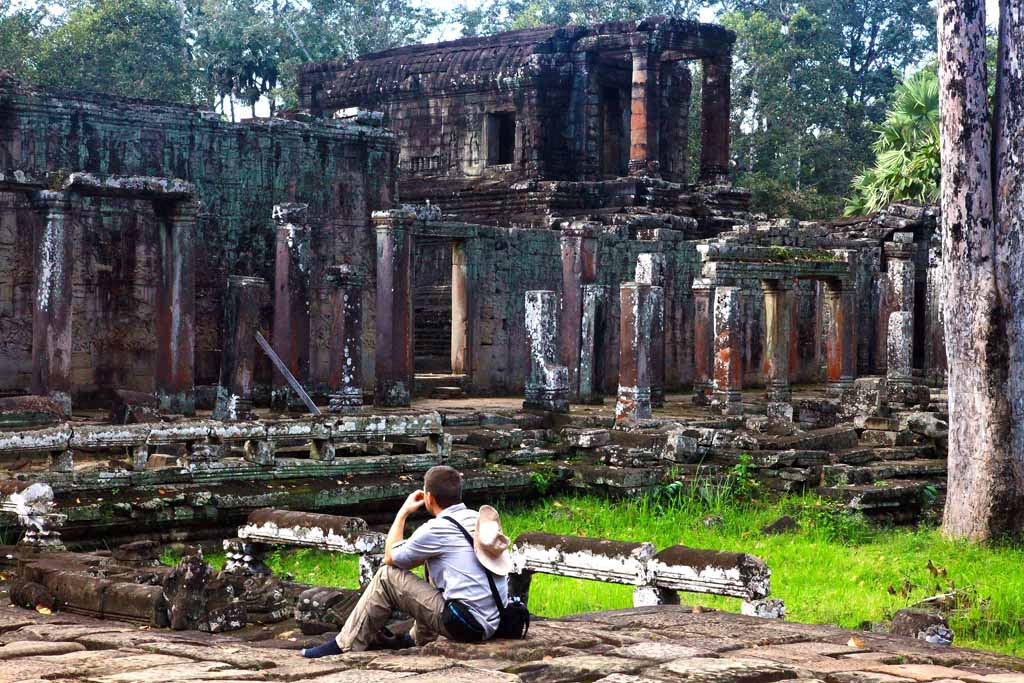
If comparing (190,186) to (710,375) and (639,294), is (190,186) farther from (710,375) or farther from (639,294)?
(710,375)

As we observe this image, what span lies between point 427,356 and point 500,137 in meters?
7.24

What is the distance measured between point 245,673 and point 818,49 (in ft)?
133

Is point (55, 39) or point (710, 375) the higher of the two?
point (55, 39)

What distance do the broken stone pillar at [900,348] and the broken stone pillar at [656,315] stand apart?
3.19m

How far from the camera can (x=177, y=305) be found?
17906mm

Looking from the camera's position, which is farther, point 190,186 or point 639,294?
point 639,294

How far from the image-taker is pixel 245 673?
681 cm

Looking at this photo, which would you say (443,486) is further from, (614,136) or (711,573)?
(614,136)

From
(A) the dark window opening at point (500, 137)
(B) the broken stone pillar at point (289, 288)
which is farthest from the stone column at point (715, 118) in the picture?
(B) the broken stone pillar at point (289, 288)

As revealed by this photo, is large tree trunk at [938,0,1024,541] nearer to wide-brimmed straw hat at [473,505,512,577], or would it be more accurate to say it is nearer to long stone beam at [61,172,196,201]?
wide-brimmed straw hat at [473,505,512,577]

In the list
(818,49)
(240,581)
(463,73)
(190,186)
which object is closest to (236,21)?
(463,73)

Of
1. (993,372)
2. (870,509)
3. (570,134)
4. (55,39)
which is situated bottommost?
(870,509)

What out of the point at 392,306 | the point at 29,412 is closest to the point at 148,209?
the point at 392,306

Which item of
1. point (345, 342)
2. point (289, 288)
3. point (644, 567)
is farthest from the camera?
point (289, 288)
